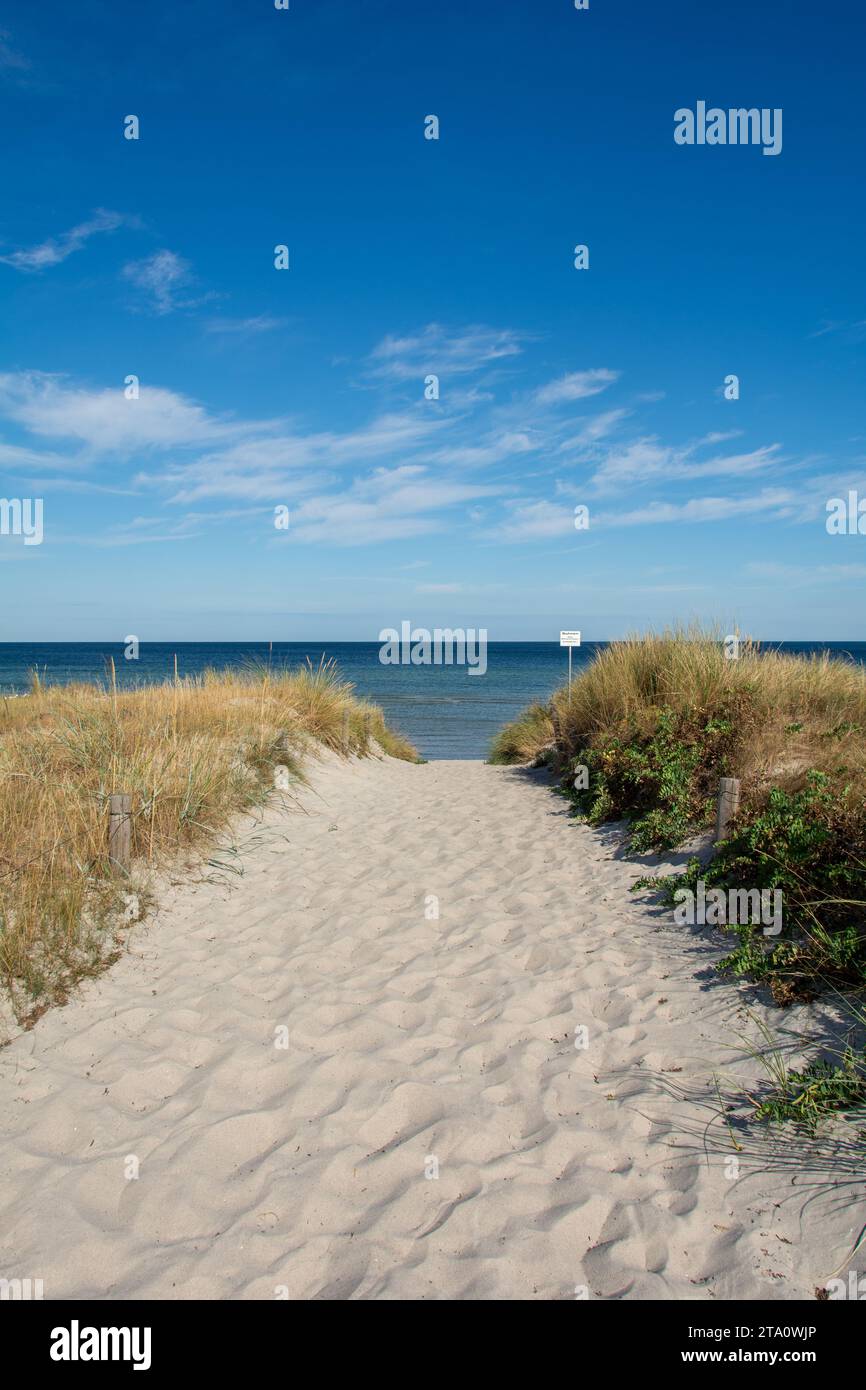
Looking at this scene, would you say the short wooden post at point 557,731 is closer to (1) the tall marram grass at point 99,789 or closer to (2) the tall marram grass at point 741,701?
(2) the tall marram grass at point 741,701

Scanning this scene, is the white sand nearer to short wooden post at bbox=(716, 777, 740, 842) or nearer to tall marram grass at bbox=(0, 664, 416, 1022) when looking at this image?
tall marram grass at bbox=(0, 664, 416, 1022)

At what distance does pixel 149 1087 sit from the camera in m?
3.72

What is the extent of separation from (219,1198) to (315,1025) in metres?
1.31

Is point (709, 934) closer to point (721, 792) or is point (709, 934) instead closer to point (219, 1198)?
point (721, 792)

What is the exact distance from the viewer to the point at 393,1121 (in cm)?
347

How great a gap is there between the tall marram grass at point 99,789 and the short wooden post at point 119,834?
0.08 meters

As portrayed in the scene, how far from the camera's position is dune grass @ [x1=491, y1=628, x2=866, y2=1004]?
454 centimetres

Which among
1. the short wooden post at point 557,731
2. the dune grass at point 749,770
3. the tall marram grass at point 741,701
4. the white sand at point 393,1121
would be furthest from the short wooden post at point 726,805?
the short wooden post at point 557,731

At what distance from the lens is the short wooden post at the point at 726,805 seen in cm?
608
